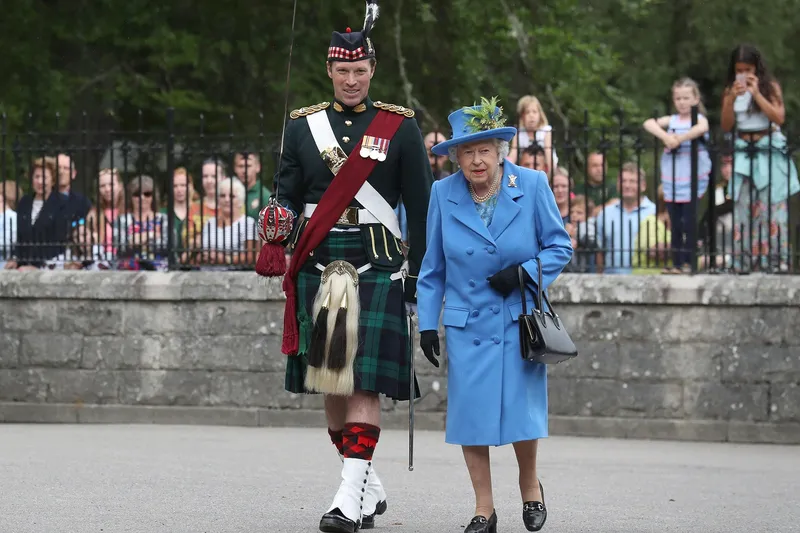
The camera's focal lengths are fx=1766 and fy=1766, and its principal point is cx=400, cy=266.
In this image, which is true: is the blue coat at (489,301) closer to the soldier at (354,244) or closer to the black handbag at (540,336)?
the black handbag at (540,336)

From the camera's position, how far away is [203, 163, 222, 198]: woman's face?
12.8 m

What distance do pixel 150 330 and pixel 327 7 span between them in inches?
391

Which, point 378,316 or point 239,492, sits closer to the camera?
point 378,316

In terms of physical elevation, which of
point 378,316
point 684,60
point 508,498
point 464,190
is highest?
point 684,60

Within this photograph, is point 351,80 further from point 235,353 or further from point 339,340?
point 235,353

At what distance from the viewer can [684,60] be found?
88.8ft

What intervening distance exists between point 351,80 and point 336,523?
1.88 meters

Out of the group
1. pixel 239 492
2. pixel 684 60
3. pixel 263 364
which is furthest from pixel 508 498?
pixel 684 60

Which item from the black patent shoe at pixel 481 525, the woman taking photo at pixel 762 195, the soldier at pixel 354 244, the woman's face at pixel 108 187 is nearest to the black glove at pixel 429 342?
the soldier at pixel 354 244

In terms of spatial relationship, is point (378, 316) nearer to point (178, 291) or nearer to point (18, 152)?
point (178, 291)

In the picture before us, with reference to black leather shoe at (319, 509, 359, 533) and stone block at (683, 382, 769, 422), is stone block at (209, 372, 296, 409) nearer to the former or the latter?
stone block at (683, 382, 769, 422)

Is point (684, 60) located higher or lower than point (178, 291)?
higher

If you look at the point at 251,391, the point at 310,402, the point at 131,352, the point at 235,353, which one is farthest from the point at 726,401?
the point at 131,352

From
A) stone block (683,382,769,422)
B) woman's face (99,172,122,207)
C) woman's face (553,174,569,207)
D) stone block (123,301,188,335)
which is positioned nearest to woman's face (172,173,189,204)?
woman's face (99,172,122,207)
